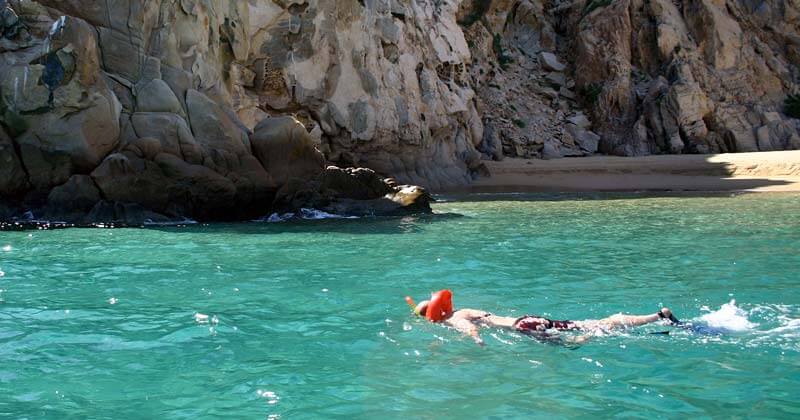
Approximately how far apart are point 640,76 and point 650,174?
9.75 metres

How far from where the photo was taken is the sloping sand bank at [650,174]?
24875 mm

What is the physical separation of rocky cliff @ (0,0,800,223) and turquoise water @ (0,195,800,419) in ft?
9.64

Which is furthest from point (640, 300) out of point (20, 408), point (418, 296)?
point (20, 408)

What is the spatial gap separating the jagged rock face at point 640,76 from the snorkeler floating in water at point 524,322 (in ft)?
85.0

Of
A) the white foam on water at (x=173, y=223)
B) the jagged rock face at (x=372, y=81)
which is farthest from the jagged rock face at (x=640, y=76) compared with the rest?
the white foam on water at (x=173, y=223)

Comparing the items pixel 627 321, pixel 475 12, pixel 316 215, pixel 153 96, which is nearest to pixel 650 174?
pixel 475 12

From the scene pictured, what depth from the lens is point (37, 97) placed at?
14.4m

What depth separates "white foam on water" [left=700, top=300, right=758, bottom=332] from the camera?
19.4ft

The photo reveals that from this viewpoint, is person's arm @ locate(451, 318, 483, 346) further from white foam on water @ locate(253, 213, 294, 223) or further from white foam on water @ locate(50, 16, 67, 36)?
white foam on water @ locate(50, 16, 67, 36)

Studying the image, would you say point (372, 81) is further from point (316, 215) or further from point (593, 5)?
point (593, 5)

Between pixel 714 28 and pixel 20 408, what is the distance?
36.9 m

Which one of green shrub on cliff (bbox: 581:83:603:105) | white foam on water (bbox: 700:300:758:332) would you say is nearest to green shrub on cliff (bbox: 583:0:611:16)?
green shrub on cliff (bbox: 581:83:603:105)

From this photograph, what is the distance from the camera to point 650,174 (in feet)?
90.4

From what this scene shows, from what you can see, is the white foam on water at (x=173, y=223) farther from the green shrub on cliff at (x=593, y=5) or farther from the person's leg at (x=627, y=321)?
the green shrub on cliff at (x=593, y=5)
